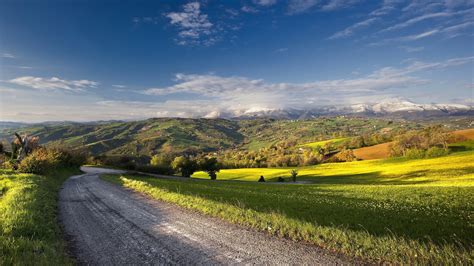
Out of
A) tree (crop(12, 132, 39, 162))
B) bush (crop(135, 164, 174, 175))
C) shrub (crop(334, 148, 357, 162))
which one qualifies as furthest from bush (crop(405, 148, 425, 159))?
tree (crop(12, 132, 39, 162))

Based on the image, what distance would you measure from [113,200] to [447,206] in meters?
20.6

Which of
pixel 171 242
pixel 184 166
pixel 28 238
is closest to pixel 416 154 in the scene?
pixel 184 166

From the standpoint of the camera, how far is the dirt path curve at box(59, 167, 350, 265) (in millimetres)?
6980

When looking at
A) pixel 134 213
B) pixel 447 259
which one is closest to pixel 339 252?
pixel 447 259

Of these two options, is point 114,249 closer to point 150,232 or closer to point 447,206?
point 150,232

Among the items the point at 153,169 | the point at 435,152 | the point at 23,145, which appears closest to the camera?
the point at 23,145

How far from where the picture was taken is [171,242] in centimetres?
833

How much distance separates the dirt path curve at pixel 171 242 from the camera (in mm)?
6980

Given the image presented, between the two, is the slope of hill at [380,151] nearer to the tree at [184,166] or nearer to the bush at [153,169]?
the tree at [184,166]

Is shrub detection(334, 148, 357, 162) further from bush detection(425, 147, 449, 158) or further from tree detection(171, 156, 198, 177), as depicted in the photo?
tree detection(171, 156, 198, 177)

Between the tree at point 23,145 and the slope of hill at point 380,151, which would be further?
the slope of hill at point 380,151

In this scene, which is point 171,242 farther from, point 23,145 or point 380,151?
point 380,151

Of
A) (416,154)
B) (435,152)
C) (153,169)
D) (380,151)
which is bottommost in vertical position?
(153,169)

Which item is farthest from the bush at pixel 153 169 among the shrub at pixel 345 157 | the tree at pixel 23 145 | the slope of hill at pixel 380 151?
the slope of hill at pixel 380 151
